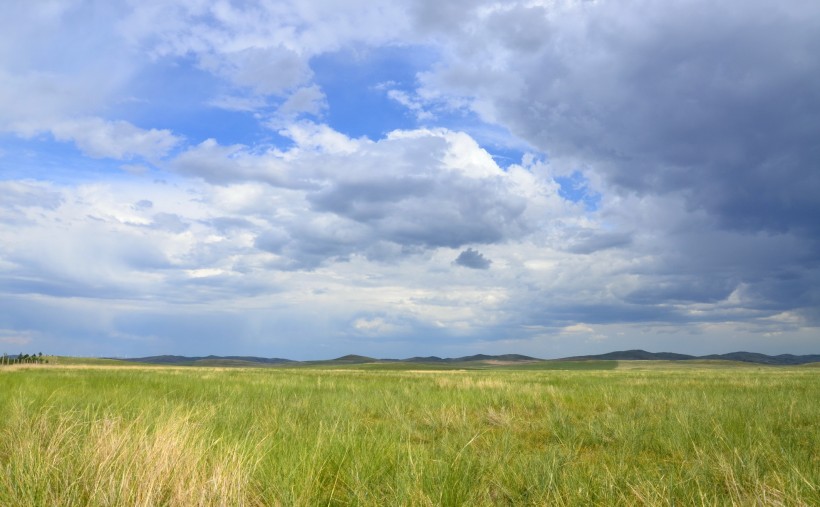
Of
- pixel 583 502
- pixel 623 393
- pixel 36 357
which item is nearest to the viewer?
pixel 583 502

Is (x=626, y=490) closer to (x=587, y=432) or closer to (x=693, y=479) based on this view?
(x=693, y=479)

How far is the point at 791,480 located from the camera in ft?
15.2

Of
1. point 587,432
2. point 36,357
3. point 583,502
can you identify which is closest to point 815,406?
point 587,432

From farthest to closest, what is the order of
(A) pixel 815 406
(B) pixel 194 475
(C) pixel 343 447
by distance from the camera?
(A) pixel 815 406 → (C) pixel 343 447 → (B) pixel 194 475

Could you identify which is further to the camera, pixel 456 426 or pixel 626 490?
pixel 456 426

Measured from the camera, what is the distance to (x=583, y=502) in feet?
13.7

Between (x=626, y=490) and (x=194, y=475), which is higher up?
(x=194, y=475)

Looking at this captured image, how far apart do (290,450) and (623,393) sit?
1072cm

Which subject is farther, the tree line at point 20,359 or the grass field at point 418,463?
the tree line at point 20,359

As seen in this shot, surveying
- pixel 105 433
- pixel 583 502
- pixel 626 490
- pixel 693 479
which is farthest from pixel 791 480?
pixel 105 433

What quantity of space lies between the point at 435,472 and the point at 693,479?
2540mm

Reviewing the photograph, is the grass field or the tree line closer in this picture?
the grass field

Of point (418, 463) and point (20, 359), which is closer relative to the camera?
point (418, 463)

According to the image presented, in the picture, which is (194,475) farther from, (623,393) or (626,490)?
(623,393)
